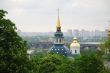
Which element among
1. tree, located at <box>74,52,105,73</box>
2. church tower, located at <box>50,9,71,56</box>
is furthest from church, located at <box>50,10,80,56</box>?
tree, located at <box>74,52,105,73</box>

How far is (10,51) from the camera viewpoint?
80.7ft

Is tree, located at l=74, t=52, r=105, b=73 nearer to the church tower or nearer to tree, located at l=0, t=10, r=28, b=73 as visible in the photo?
tree, located at l=0, t=10, r=28, b=73

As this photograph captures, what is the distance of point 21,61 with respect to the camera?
24.9 m

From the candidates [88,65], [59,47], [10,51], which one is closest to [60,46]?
[59,47]

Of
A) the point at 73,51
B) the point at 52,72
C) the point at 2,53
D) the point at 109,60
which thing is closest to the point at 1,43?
the point at 2,53

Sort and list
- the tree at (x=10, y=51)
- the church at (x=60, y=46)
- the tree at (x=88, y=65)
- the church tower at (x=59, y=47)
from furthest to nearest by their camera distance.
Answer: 1. the church at (x=60, y=46)
2. the church tower at (x=59, y=47)
3. the tree at (x=88, y=65)
4. the tree at (x=10, y=51)

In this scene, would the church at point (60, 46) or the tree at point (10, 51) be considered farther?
the church at point (60, 46)

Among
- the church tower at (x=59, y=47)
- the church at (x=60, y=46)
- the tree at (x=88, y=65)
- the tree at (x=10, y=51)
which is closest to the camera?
the tree at (x=10, y=51)

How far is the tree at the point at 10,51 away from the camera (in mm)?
24281

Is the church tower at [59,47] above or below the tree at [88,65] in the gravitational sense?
above

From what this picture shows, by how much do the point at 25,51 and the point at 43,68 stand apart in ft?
79.3

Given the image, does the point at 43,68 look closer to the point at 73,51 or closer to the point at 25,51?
the point at 25,51

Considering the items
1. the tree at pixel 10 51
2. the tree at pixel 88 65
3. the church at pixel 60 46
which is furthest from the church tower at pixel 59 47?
the tree at pixel 10 51

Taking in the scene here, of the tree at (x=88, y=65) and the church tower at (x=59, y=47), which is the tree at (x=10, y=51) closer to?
the tree at (x=88, y=65)
